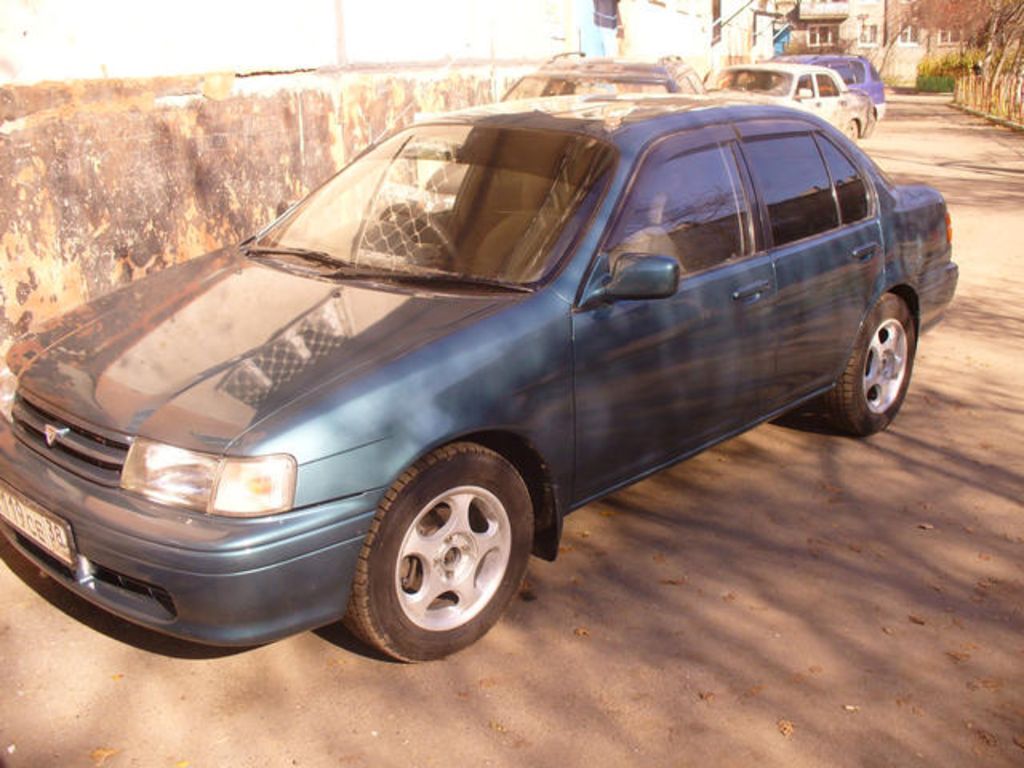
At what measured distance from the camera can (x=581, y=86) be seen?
12125 mm

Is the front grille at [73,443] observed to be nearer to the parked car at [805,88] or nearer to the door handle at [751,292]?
the door handle at [751,292]

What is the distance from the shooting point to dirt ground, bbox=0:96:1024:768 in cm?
327

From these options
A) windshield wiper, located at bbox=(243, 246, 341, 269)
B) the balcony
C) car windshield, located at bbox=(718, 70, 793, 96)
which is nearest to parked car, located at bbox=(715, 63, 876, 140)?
car windshield, located at bbox=(718, 70, 793, 96)

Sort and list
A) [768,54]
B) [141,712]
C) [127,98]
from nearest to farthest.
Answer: [141,712] < [127,98] < [768,54]

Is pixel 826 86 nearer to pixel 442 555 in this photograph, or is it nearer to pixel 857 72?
pixel 857 72

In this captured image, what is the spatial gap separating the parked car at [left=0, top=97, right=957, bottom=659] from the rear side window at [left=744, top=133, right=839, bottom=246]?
0.5 inches

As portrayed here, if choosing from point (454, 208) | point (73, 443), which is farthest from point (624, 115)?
point (73, 443)

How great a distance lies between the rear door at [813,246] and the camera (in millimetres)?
4863

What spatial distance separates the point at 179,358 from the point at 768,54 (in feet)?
172

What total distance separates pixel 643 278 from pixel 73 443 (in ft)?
6.22

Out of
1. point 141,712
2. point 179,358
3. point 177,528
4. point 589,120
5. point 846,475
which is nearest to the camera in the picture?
point 177,528

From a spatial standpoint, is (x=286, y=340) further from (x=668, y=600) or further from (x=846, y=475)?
(x=846, y=475)

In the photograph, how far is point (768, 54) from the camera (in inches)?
2056

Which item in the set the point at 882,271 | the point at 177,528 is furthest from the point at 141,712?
the point at 882,271
